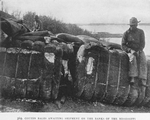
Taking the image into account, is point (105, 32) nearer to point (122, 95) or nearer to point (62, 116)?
point (122, 95)

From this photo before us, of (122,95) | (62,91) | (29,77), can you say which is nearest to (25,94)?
(29,77)

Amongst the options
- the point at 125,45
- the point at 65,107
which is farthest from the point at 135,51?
the point at 65,107

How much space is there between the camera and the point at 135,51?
10.7 ft

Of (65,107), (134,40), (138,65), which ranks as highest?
(134,40)

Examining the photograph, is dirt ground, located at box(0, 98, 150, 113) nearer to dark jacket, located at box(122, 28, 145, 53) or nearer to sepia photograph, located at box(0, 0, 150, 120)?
sepia photograph, located at box(0, 0, 150, 120)

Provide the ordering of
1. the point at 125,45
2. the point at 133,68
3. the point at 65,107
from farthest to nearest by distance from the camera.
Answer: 1. the point at 125,45
2. the point at 133,68
3. the point at 65,107

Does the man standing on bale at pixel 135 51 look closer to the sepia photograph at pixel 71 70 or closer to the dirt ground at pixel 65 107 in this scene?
the sepia photograph at pixel 71 70

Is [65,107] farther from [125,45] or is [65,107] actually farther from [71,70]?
[125,45]

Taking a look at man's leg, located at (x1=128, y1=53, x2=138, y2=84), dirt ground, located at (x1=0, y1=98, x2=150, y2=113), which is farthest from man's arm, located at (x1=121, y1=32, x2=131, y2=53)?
dirt ground, located at (x1=0, y1=98, x2=150, y2=113)

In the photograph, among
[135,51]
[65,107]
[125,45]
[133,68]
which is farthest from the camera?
[125,45]

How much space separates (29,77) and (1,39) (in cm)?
61

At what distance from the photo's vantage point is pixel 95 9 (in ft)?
11.5

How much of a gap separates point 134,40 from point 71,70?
108 centimetres

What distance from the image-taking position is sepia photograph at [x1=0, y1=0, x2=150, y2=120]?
2.85 m
